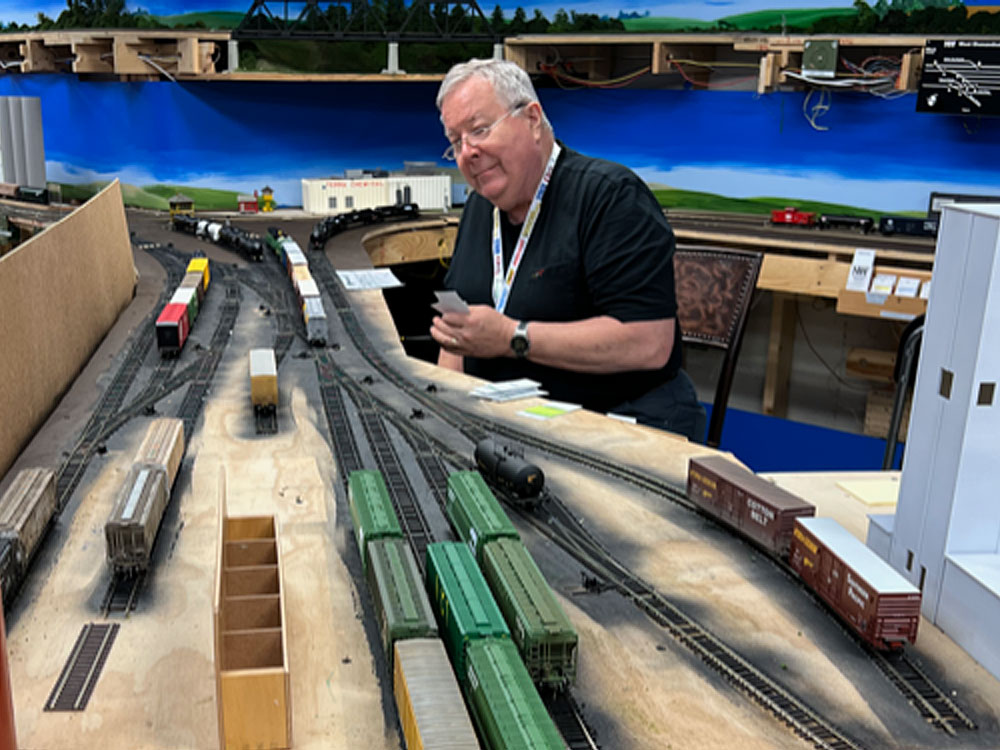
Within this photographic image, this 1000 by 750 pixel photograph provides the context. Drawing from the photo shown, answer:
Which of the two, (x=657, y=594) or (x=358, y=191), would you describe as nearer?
(x=657, y=594)

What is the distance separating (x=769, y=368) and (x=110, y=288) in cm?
783

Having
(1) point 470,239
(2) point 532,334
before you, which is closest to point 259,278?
(1) point 470,239

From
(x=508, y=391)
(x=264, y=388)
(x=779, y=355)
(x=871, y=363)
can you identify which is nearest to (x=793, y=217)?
(x=779, y=355)

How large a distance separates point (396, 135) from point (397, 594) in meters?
10.9

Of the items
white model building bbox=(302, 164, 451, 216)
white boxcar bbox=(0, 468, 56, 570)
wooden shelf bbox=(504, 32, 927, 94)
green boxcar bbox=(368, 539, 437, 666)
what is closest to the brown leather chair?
green boxcar bbox=(368, 539, 437, 666)

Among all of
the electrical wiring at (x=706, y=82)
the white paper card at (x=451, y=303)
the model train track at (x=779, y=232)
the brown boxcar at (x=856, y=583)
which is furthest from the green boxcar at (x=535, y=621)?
the electrical wiring at (x=706, y=82)

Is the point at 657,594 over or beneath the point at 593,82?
beneath

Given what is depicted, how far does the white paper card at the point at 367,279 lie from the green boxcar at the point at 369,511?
4522mm

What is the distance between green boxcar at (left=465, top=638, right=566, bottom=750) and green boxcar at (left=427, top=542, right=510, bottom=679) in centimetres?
6

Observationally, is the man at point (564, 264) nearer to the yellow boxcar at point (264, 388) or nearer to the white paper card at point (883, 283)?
the yellow boxcar at point (264, 388)

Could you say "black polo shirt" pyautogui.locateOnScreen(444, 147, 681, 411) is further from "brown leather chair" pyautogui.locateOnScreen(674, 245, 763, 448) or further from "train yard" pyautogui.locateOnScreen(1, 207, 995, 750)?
"brown leather chair" pyautogui.locateOnScreen(674, 245, 763, 448)

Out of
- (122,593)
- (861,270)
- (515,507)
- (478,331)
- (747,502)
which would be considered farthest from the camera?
(861,270)

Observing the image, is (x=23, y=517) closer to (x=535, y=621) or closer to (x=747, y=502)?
(x=535, y=621)

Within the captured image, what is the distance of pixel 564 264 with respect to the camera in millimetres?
4828
